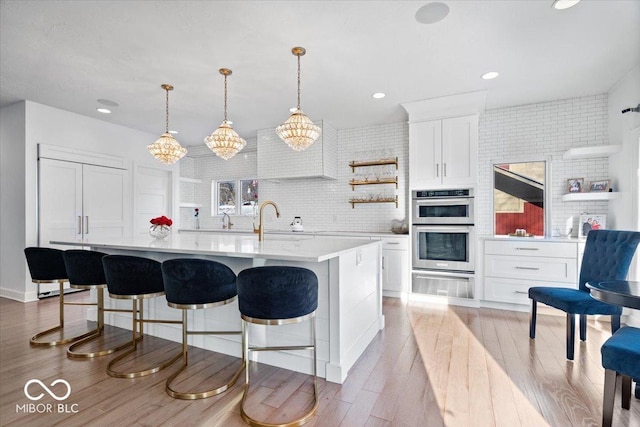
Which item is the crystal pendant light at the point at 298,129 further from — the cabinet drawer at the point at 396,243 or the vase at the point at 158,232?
the cabinet drawer at the point at 396,243

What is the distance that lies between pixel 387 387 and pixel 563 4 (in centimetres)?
303

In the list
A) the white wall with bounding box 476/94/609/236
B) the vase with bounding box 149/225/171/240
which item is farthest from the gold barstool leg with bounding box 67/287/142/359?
the white wall with bounding box 476/94/609/236

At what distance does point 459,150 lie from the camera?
13.7ft

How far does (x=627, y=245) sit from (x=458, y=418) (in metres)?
2.11

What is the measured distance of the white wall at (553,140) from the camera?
399 cm

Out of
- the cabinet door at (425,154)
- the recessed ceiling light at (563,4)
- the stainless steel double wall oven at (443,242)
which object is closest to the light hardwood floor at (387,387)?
the stainless steel double wall oven at (443,242)

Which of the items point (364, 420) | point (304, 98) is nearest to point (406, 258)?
point (304, 98)

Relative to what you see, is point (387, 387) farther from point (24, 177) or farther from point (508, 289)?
point (24, 177)

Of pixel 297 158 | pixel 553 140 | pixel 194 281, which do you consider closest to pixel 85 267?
pixel 194 281

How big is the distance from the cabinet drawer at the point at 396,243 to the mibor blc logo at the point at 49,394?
373 centimetres

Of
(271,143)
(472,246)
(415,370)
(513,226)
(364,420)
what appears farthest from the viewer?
(271,143)

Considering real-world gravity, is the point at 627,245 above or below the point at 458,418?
above

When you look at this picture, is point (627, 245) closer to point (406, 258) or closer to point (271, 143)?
point (406, 258)

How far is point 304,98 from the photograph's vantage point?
4.13 meters
